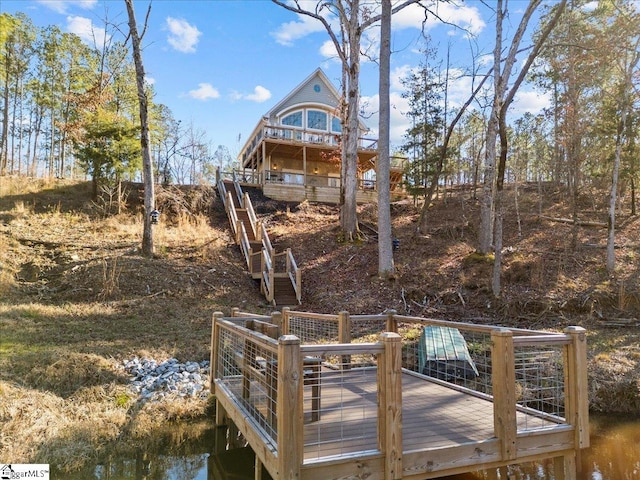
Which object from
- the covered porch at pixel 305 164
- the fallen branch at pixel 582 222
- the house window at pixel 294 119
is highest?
the house window at pixel 294 119

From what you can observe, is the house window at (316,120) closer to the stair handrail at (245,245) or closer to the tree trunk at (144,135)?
the stair handrail at (245,245)

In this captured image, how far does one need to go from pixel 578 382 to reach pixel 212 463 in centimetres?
413

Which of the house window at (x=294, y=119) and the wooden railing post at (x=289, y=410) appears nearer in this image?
the wooden railing post at (x=289, y=410)

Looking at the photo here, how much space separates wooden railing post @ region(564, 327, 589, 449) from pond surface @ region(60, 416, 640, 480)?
1514 mm

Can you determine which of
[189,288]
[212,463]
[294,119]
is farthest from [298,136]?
[212,463]

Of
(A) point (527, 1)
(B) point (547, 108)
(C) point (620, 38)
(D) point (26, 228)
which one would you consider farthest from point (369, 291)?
(B) point (547, 108)

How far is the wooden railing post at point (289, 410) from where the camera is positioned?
2.70 m

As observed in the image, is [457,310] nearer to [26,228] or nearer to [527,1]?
[527,1]

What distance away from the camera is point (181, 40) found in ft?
55.2

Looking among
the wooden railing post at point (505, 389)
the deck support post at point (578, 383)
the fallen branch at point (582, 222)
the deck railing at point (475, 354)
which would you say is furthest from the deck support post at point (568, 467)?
the fallen branch at point (582, 222)

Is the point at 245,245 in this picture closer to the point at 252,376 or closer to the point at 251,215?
the point at 251,215

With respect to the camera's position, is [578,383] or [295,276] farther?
[295,276]

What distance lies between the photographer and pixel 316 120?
24109 millimetres

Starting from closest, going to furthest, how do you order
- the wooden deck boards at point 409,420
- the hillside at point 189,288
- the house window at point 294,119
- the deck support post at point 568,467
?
the wooden deck boards at point 409,420 < the deck support post at point 568,467 < the hillside at point 189,288 < the house window at point 294,119
